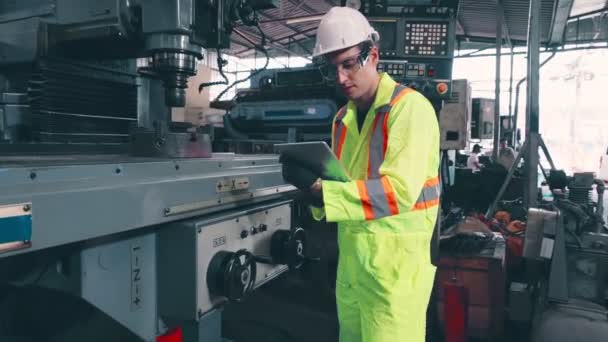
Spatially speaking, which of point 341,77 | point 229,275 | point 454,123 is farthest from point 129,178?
point 454,123

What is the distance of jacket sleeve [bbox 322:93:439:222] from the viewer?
1.05 meters

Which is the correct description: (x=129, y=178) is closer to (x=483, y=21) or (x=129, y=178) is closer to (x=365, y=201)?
(x=365, y=201)

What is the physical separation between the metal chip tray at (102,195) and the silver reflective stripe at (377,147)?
14.7 inches

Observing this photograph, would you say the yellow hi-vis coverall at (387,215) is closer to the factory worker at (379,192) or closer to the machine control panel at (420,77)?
the factory worker at (379,192)

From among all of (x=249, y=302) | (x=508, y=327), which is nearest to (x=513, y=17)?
(x=508, y=327)

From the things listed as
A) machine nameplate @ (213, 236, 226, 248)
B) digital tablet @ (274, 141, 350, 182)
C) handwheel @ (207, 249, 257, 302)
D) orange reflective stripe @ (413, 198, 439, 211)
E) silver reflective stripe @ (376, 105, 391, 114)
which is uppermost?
silver reflective stripe @ (376, 105, 391, 114)

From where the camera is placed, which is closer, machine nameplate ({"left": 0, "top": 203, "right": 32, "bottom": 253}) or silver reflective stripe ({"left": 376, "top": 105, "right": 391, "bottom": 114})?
machine nameplate ({"left": 0, "top": 203, "right": 32, "bottom": 253})

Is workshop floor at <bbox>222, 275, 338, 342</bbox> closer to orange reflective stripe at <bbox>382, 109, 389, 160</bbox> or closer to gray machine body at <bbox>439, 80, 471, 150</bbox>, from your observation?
gray machine body at <bbox>439, 80, 471, 150</bbox>

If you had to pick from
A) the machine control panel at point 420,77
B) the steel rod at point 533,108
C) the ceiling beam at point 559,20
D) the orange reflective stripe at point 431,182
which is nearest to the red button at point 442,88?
the machine control panel at point 420,77

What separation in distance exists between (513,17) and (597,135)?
4.73 m

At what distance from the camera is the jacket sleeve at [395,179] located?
1049mm

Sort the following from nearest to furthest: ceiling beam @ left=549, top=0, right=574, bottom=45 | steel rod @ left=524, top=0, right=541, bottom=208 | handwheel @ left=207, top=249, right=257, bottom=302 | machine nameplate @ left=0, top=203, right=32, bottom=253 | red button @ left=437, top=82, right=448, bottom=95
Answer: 1. machine nameplate @ left=0, top=203, right=32, bottom=253
2. handwheel @ left=207, top=249, right=257, bottom=302
3. red button @ left=437, top=82, right=448, bottom=95
4. steel rod @ left=524, top=0, right=541, bottom=208
5. ceiling beam @ left=549, top=0, right=574, bottom=45

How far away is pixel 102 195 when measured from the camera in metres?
0.70

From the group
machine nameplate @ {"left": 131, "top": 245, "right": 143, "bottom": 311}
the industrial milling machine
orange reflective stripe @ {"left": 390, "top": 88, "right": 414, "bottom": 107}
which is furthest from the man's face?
machine nameplate @ {"left": 131, "top": 245, "right": 143, "bottom": 311}
